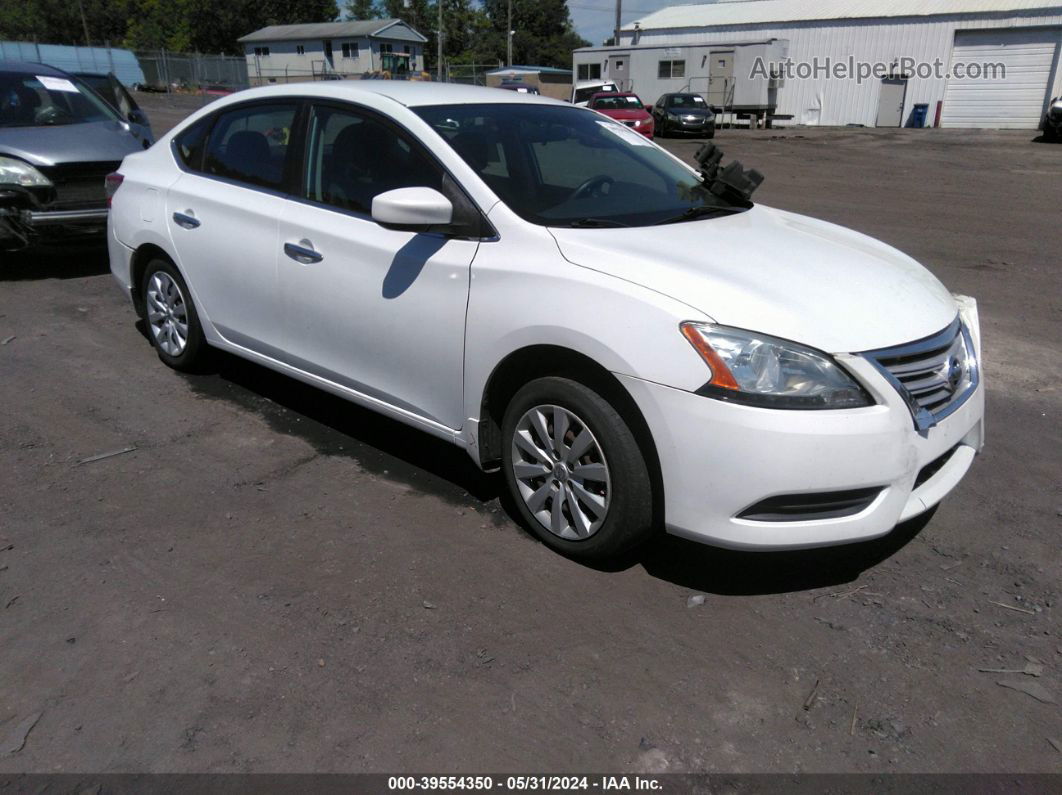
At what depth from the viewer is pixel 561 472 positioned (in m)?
3.32

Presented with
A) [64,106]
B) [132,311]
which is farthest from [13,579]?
[64,106]

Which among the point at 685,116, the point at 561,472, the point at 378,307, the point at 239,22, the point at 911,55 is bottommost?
the point at 561,472

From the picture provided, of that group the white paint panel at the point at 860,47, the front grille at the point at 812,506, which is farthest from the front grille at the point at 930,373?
the white paint panel at the point at 860,47

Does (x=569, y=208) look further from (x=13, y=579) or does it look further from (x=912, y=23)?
(x=912, y=23)

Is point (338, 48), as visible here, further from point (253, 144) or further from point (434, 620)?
point (434, 620)

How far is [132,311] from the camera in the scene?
273 inches

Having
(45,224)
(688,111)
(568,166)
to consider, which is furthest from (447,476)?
(688,111)

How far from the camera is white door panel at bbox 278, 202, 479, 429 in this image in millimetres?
3541

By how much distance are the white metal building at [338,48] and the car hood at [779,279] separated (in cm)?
6399

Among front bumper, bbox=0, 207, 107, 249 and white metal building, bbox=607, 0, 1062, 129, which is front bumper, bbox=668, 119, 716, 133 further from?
front bumper, bbox=0, 207, 107, 249

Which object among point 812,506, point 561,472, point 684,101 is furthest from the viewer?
point 684,101

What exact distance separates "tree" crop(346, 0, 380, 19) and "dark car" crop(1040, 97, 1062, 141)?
91.0 metres

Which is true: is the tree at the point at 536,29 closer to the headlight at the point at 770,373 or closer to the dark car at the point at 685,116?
the dark car at the point at 685,116

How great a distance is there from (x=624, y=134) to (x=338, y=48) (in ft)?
224
